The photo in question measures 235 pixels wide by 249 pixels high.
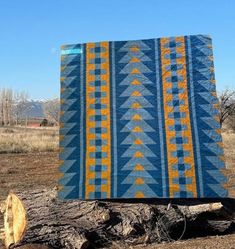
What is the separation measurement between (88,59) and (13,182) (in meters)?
6.20

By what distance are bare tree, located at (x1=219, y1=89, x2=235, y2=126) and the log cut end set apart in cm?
3585

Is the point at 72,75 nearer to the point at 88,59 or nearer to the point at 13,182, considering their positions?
the point at 88,59

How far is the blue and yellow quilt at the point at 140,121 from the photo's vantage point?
22.4 feet

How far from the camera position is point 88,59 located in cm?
751

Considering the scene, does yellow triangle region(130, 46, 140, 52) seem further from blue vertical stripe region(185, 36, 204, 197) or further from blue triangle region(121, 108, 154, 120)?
blue triangle region(121, 108, 154, 120)

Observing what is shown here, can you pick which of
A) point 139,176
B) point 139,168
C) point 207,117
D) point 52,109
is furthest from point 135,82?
point 52,109

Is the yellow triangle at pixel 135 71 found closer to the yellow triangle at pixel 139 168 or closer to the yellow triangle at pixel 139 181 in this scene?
the yellow triangle at pixel 139 168

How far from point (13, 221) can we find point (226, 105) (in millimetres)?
38297

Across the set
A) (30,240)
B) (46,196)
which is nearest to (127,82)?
(46,196)

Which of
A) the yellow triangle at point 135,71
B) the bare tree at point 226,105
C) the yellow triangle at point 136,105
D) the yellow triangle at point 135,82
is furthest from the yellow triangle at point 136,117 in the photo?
the bare tree at point 226,105

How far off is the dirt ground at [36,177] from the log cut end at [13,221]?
375mm

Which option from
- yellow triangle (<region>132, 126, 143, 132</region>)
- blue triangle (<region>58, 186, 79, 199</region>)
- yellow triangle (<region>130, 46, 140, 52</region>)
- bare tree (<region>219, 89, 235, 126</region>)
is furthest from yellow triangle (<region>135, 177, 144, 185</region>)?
bare tree (<region>219, 89, 235, 126</region>)

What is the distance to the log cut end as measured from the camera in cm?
620

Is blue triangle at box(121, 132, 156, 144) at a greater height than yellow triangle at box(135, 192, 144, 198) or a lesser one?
greater
